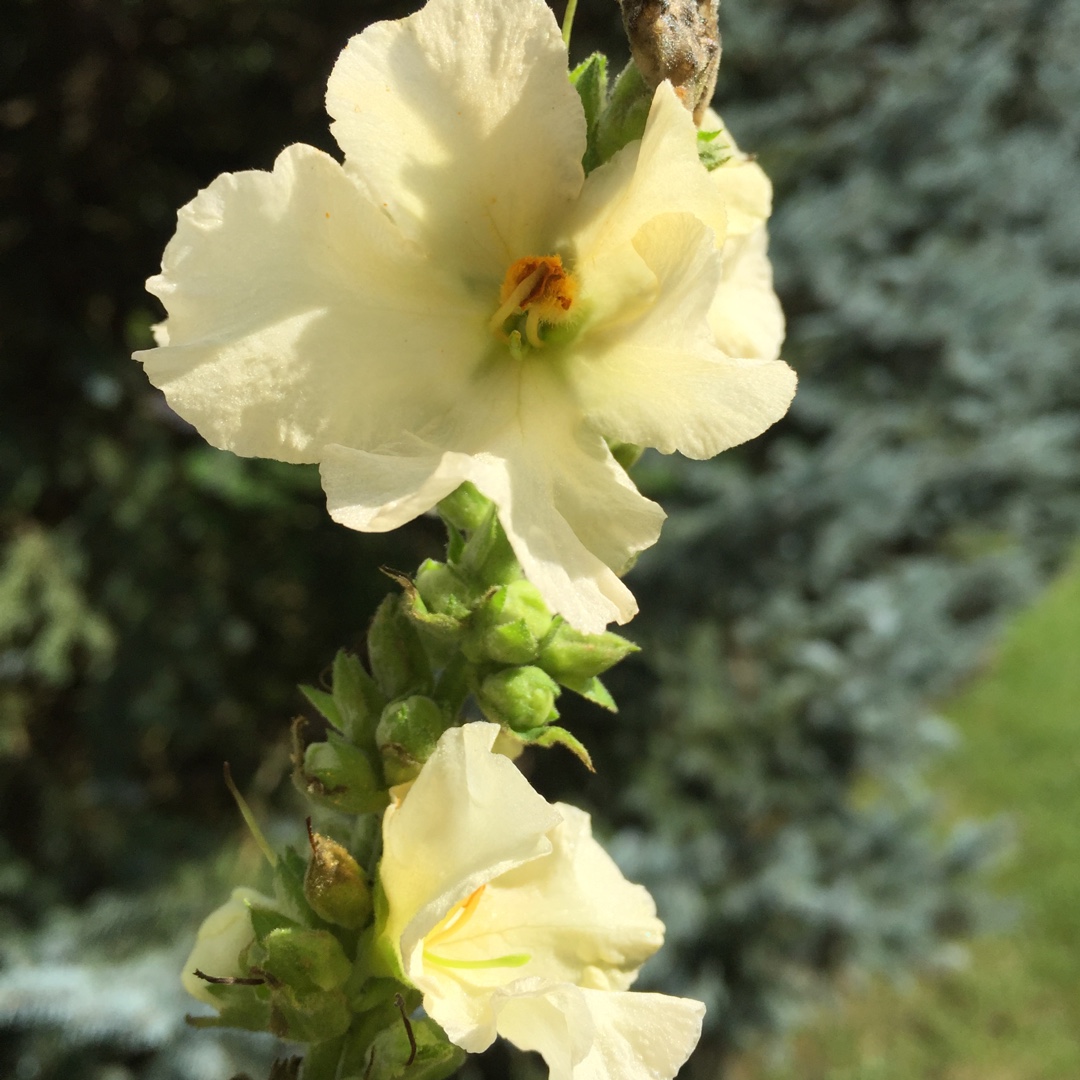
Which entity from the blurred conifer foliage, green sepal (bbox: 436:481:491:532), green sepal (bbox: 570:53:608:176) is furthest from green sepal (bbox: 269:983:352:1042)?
the blurred conifer foliage

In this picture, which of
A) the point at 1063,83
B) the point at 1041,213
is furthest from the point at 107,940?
the point at 1063,83

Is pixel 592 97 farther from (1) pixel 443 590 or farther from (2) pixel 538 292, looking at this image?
(1) pixel 443 590

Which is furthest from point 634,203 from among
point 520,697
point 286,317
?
point 520,697

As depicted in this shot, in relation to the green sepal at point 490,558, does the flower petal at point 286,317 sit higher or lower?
higher

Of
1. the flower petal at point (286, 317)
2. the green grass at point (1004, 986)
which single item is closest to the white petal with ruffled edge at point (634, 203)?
the flower petal at point (286, 317)

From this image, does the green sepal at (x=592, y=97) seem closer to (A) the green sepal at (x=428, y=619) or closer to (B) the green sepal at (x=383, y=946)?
(A) the green sepal at (x=428, y=619)

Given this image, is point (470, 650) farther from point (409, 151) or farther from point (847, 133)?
point (847, 133)
